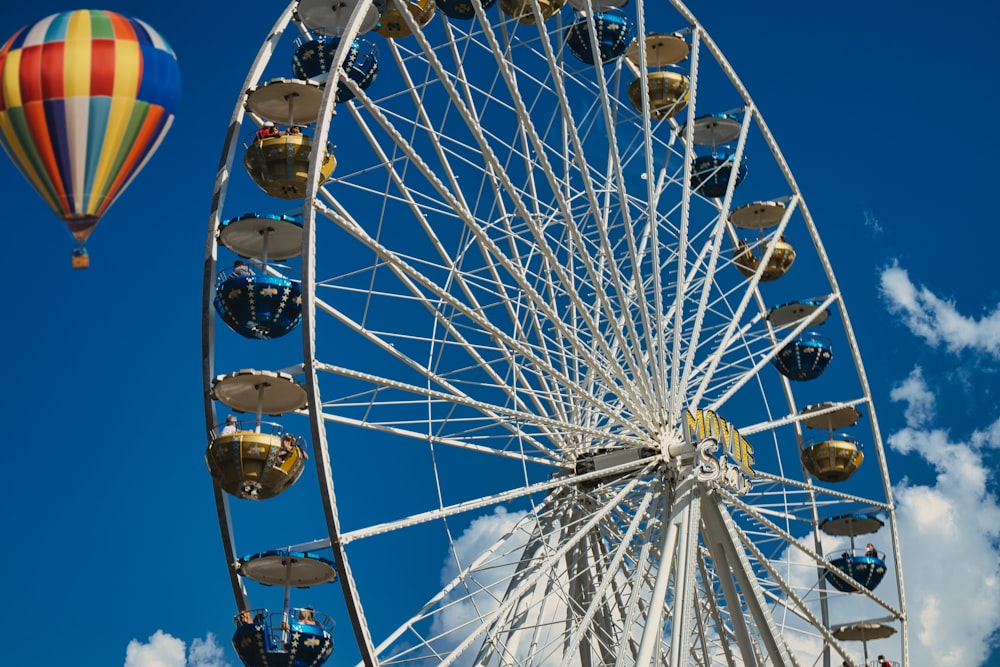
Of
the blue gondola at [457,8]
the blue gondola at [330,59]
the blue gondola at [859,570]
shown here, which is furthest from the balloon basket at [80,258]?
the blue gondola at [859,570]

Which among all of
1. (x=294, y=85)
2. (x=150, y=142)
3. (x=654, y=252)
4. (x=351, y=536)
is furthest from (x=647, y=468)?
(x=150, y=142)

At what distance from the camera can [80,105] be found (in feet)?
53.0

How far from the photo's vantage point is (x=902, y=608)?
21203 millimetres

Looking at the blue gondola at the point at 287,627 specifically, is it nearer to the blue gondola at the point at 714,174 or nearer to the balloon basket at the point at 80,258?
the balloon basket at the point at 80,258

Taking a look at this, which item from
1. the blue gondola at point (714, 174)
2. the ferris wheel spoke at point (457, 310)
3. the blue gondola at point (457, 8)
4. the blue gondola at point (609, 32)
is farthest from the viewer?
the blue gondola at point (714, 174)

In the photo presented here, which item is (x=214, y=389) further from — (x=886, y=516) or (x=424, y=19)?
(x=886, y=516)

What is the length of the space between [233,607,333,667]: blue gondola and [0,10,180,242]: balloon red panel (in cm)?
489

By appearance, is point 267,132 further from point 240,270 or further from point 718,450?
point 718,450

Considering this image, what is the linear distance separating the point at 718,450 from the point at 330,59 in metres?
6.08

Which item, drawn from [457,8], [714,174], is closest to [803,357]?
[714,174]

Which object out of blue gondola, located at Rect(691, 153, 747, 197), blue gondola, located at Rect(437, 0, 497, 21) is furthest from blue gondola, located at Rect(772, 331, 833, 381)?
blue gondola, located at Rect(437, 0, 497, 21)

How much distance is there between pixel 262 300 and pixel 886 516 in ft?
36.0

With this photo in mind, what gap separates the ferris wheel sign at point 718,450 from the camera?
53.7 ft

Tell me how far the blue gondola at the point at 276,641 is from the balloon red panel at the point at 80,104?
16.1ft
